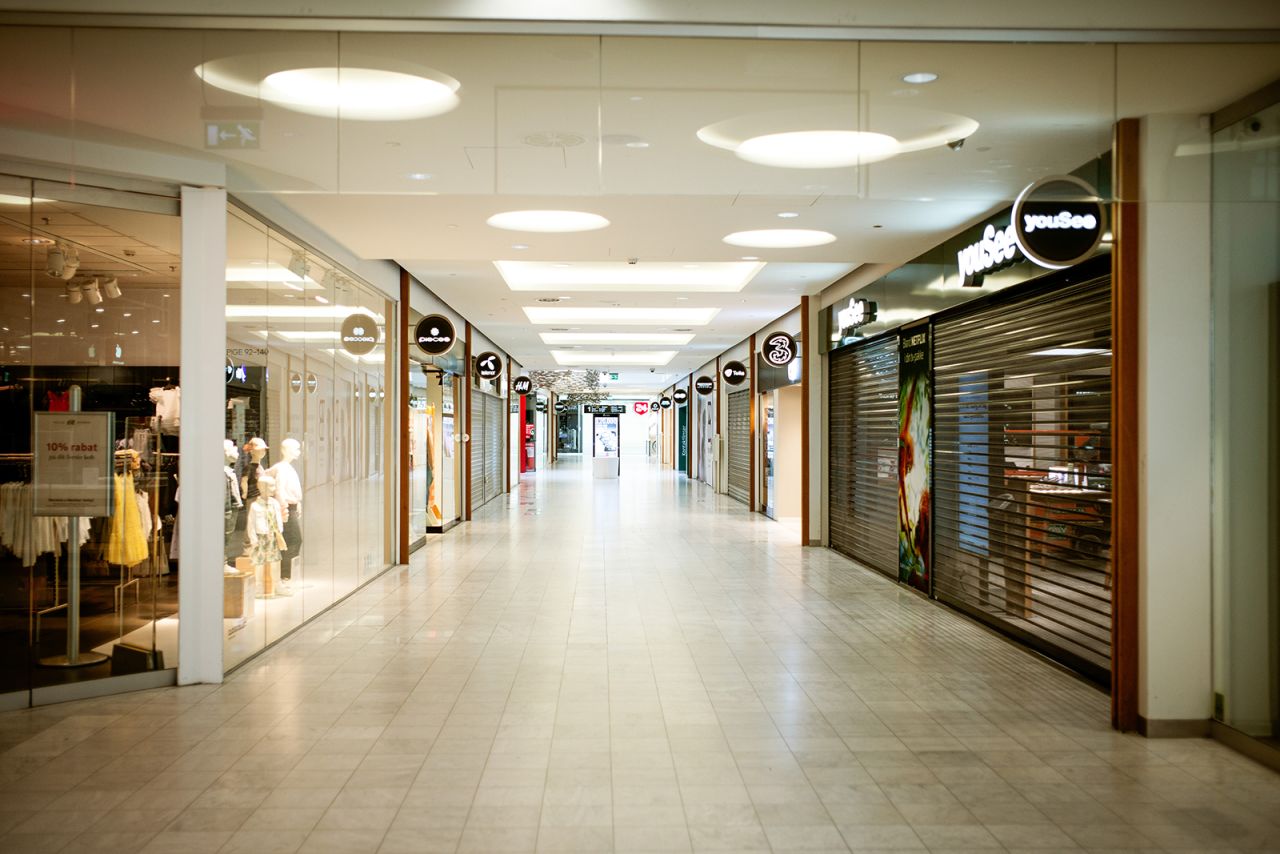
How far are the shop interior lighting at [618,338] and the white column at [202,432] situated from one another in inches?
487

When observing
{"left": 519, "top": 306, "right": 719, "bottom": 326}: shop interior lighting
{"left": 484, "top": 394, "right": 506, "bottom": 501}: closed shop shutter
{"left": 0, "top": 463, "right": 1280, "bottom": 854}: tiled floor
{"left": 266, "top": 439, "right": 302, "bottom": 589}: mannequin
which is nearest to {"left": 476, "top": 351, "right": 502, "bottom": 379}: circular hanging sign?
{"left": 519, "top": 306, "right": 719, "bottom": 326}: shop interior lighting

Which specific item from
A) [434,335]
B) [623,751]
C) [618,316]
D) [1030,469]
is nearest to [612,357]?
[618,316]

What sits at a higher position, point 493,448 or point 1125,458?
point 1125,458

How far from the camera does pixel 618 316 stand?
51.9 feet

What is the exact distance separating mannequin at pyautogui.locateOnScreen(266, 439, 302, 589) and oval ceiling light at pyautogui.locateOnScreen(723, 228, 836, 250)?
13.6ft

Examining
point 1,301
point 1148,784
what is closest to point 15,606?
point 1,301

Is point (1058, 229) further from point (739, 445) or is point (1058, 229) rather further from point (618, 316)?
point (739, 445)

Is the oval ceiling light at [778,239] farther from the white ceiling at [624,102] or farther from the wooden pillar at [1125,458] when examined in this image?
the white ceiling at [624,102]

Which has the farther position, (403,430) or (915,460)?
(403,430)

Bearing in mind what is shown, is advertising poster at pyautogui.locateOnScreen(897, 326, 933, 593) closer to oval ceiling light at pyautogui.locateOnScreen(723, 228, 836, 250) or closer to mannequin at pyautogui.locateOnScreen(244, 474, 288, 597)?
oval ceiling light at pyautogui.locateOnScreen(723, 228, 836, 250)

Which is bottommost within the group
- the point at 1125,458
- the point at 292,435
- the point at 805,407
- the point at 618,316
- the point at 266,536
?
the point at 266,536

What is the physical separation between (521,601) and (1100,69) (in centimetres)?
645

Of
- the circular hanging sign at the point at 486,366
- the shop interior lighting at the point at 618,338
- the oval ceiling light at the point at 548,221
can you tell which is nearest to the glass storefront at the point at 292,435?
the oval ceiling light at the point at 548,221

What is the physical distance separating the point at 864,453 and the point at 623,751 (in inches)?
287
